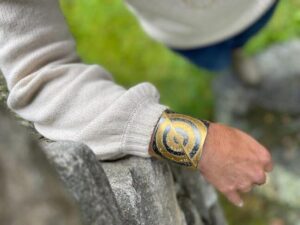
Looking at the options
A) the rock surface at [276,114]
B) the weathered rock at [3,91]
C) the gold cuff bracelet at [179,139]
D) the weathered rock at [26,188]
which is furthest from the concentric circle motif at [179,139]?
the rock surface at [276,114]

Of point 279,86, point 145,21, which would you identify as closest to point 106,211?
point 145,21

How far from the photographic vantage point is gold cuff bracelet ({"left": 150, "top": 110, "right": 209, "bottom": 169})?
951mm

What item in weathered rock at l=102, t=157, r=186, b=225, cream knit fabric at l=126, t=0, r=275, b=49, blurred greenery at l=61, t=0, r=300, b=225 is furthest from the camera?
blurred greenery at l=61, t=0, r=300, b=225

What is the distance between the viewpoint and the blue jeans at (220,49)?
176 centimetres

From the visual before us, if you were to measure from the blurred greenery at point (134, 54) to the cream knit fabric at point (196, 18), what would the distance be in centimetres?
84

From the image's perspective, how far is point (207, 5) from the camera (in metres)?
1.43

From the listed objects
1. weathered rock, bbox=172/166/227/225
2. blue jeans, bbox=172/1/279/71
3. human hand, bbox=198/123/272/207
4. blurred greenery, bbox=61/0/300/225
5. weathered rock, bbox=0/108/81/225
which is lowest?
blurred greenery, bbox=61/0/300/225

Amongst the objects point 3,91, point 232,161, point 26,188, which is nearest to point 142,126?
point 232,161

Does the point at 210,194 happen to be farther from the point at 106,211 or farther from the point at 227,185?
the point at 106,211

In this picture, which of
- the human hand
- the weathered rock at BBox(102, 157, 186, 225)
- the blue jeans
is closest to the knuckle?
the human hand

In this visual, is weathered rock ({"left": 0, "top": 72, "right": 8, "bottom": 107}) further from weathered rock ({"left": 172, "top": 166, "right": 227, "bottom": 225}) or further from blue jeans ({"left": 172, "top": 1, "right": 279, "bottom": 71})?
blue jeans ({"left": 172, "top": 1, "right": 279, "bottom": 71})

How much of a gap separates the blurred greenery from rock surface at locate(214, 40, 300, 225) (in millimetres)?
157

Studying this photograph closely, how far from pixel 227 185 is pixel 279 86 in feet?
4.99

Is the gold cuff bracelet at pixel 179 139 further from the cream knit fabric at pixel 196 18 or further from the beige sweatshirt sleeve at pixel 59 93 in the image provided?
the cream knit fabric at pixel 196 18
